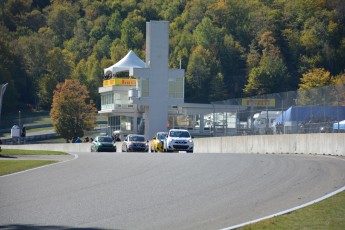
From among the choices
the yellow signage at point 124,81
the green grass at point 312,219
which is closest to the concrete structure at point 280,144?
the green grass at point 312,219

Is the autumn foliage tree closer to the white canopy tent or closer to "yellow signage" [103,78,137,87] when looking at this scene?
the white canopy tent

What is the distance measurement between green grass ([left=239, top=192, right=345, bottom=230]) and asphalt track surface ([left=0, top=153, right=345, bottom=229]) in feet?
2.19

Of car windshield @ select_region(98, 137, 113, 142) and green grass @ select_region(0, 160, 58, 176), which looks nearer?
green grass @ select_region(0, 160, 58, 176)

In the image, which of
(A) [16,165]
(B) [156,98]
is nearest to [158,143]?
(A) [16,165]

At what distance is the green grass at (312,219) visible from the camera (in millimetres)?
16703

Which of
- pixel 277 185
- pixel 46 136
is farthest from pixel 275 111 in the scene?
pixel 46 136

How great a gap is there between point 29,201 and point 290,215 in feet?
20.3

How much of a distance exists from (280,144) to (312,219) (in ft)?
96.9

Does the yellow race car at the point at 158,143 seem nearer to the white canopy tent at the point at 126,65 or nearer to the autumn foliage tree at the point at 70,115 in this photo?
the white canopy tent at the point at 126,65

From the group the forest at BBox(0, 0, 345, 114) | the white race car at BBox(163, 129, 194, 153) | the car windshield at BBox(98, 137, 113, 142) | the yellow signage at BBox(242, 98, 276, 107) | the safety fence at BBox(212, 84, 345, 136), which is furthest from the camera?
the forest at BBox(0, 0, 345, 114)

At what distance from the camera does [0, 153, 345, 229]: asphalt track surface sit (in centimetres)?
1819

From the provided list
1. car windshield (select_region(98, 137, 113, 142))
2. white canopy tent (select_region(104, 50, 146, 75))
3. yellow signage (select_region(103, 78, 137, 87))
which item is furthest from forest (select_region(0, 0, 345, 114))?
car windshield (select_region(98, 137, 113, 142))

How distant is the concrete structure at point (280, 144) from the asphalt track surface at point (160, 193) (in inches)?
334

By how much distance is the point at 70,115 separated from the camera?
120812mm
